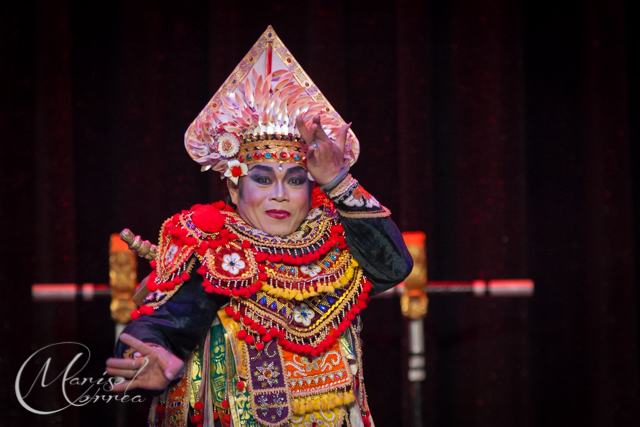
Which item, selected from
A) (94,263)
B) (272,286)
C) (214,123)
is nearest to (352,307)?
(272,286)

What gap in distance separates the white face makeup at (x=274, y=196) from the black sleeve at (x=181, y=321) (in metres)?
0.17

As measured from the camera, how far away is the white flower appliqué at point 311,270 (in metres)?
1.42

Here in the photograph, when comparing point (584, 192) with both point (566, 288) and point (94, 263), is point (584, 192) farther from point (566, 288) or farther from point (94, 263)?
point (94, 263)

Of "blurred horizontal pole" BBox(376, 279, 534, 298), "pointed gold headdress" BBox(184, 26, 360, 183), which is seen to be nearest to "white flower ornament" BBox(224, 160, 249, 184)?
"pointed gold headdress" BBox(184, 26, 360, 183)

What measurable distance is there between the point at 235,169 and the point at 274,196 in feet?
0.34

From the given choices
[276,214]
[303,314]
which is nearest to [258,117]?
[276,214]

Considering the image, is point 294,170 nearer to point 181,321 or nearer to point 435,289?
point 181,321

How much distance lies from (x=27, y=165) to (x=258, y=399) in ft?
4.29

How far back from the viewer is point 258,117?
1.45 meters

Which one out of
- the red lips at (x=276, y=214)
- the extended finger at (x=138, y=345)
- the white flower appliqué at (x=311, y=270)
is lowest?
the extended finger at (x=138, y=345)

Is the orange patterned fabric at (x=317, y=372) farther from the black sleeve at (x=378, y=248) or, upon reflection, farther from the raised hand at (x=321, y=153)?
the raised hand at (x=321, y=153)

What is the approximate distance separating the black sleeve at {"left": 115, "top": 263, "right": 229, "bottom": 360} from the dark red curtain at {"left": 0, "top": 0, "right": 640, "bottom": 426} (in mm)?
887

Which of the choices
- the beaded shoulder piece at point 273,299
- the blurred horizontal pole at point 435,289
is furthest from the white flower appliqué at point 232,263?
the blurred horizontal pole at point 435,289

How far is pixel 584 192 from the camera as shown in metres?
2.42
